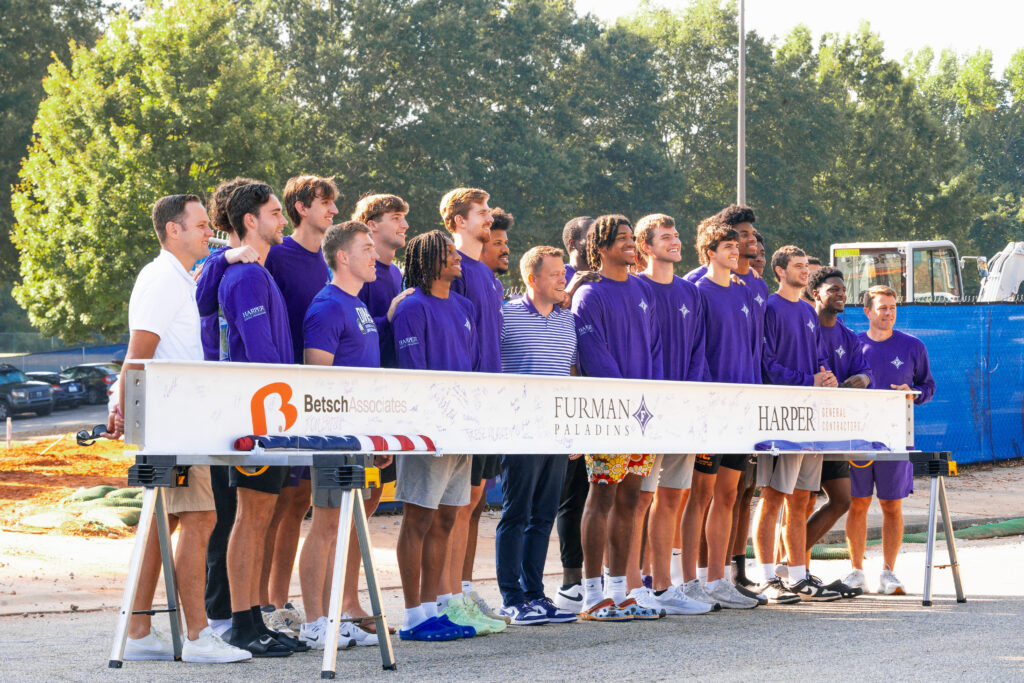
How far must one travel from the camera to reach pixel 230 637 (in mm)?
6215

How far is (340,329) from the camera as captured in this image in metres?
6.36

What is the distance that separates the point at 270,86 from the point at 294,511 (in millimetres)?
25405

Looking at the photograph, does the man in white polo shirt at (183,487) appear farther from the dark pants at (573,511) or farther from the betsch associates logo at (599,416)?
the dark pants at (573,511)

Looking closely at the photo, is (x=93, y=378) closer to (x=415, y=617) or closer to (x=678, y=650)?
(x=415, y=617)

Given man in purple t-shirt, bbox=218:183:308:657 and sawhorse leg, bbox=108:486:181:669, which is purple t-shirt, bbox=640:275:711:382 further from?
sawhorse leg, bbox=108:486:181:669

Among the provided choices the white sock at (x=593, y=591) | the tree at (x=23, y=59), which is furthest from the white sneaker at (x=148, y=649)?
the tree at (x=23, y=59)

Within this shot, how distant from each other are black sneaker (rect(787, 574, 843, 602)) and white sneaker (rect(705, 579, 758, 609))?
492 mm

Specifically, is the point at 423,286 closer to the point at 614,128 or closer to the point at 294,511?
the point at 294,511

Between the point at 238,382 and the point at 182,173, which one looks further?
the point at 182,173

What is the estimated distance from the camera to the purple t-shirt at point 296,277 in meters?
6.84

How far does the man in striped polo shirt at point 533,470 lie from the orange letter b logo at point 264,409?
1.90 metres

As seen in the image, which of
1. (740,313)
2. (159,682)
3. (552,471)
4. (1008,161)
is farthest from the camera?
(1008,161)

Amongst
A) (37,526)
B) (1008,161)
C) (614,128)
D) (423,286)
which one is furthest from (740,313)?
(1008,161)

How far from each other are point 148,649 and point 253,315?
68.1 inches
